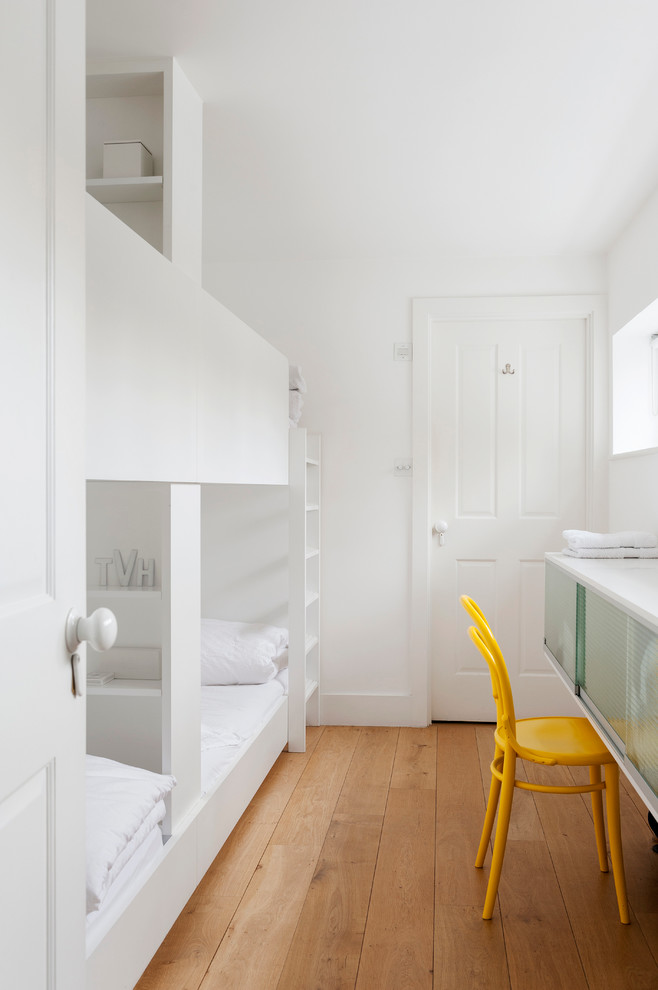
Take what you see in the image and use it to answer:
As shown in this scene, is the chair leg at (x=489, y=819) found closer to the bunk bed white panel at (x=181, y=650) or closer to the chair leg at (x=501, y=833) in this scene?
the chair leg at (x=501, y=833)

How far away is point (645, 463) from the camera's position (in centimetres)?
335

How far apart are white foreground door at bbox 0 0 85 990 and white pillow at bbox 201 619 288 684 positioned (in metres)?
2.24

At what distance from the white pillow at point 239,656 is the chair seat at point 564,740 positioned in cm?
128

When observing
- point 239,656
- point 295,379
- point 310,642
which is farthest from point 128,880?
point 295,379

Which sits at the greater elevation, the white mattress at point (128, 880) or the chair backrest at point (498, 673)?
the chair backrest at point (498, 673)

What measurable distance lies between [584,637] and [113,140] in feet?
6.70

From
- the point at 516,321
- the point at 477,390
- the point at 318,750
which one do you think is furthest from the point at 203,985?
the point at 516,321

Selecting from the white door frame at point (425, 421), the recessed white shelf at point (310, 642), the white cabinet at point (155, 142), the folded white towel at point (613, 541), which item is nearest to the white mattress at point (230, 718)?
the recessed white shelf at point (310, 642)

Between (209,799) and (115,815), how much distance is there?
0.64 m

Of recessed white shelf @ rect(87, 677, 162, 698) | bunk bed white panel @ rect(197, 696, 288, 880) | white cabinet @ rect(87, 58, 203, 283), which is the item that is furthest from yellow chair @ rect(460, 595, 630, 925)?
white cabinet @ rect(87, 58, 203, 283)

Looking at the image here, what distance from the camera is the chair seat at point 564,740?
221 centimetres

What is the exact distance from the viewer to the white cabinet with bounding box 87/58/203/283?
225 cm

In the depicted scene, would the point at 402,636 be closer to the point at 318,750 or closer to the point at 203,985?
the point at 318,750

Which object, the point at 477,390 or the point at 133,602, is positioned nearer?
the point at 133,602
